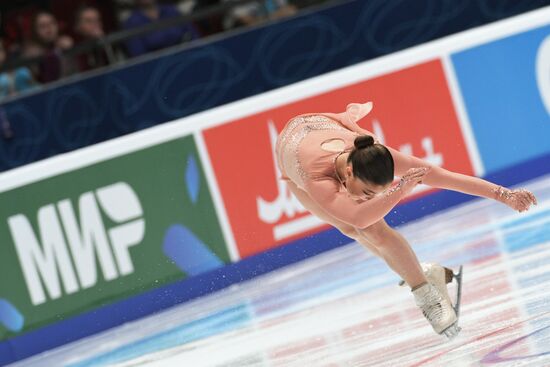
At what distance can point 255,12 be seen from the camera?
966 centimetres

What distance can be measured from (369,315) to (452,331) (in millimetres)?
1044

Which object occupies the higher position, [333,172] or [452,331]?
[333,172]

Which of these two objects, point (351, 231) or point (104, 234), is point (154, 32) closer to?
point (104, 234)

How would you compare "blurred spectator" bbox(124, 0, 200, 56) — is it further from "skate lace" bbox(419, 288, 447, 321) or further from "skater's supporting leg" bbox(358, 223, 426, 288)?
"skate lace" bbox(419, 288, 447, 321)

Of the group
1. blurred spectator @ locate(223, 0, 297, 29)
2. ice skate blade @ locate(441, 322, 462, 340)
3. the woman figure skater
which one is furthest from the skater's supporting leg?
blurred spectator @ locate(223, 0, 297, 29)

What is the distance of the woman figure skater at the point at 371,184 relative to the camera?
4512mm

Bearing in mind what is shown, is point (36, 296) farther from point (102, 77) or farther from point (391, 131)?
point (391, 131)

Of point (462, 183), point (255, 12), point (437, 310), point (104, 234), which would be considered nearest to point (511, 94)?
point (255, 12)

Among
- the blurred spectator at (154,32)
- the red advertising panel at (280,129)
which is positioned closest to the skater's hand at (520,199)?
the red advertising panel at (280,129)

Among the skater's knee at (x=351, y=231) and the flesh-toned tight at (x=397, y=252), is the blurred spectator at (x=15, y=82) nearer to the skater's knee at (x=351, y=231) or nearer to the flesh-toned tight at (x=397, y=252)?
the skater's knee at (x=351, y=231)

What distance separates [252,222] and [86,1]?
3.46 m

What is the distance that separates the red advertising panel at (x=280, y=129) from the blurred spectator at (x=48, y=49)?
5.28 feet

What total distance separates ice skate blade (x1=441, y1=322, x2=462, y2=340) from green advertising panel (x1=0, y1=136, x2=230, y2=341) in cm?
310

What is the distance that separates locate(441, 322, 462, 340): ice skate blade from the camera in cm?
485
